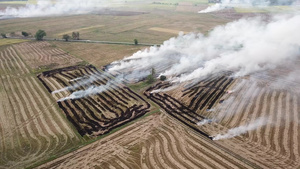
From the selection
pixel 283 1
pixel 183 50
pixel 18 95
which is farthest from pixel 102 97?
pixel 283 1

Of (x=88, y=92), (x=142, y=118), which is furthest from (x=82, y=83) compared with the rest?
(x=142, y=118)

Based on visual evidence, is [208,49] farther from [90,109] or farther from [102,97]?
[90,109]

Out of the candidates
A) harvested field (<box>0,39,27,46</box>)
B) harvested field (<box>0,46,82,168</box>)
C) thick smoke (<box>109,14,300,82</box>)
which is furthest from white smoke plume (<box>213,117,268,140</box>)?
harvested field (<box>0,39,27,46</box>)

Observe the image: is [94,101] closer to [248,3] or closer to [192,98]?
[192,98]

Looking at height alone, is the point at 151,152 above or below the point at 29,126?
below

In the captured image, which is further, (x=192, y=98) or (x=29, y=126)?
(x=192, y=98)

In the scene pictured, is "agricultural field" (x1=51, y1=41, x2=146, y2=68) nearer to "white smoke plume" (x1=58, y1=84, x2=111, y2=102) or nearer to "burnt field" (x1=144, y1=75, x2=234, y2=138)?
"white smoke plume" (x1=58, y1=84, x2=111, y2=102)

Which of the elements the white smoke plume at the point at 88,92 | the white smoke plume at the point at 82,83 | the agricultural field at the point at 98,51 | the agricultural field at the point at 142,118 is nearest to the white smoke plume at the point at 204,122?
the agricultural field at the point at 142,118
